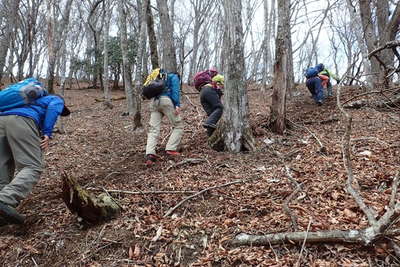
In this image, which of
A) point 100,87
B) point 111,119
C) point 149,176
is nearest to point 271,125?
point 149,176

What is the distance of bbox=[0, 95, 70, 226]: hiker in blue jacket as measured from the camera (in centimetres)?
328

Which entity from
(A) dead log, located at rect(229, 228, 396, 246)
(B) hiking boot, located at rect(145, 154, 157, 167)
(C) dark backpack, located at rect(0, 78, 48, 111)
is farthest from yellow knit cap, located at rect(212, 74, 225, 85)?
(A) dead log, located at rect(229, 228, 396, 246)

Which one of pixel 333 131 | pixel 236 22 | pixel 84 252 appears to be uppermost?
pixel 236 22

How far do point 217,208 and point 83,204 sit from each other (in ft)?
4.65

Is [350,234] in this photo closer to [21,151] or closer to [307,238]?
[307,238]

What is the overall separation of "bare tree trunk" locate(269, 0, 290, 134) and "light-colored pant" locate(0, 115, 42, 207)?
4109 millimetres

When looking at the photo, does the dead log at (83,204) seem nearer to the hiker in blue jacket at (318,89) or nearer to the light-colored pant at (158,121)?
the light-colored pant at (158,121)

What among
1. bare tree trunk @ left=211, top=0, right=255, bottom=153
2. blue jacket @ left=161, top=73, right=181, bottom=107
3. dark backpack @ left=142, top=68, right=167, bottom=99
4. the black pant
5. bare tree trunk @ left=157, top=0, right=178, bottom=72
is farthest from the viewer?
bare tree trunk @ left=157, top=0, right=178, bottom=72

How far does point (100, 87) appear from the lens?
22.1 metres

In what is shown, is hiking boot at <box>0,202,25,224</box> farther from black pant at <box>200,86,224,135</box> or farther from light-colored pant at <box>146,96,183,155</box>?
black pant at <box>200,86,224,135</box>

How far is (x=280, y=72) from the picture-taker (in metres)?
5.56

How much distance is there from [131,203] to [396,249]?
2.64m

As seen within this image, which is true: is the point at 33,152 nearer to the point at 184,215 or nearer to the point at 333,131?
the point at 184,215

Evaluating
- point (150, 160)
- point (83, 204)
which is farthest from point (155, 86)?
point (83, 204)
